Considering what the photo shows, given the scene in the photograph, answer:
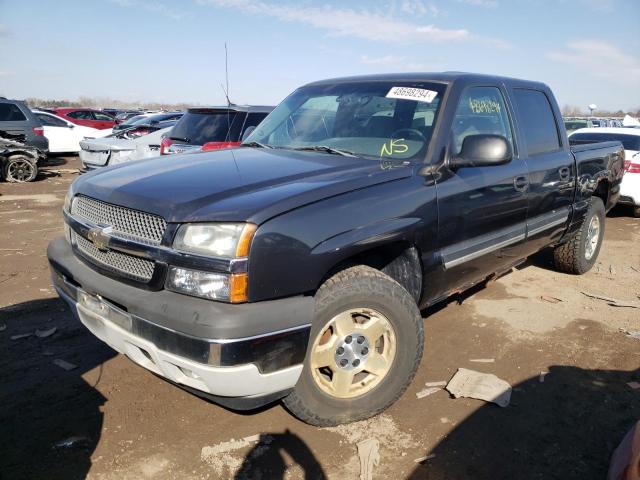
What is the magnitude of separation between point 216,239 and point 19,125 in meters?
12.9

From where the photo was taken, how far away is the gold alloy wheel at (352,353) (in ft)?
8.48

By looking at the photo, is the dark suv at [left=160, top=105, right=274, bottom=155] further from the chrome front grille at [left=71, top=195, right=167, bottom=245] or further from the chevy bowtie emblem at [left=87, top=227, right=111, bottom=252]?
the chevy bowtie emblem at [left=87, top=227, right=111, bottom=252]

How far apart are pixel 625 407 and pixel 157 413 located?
276cm

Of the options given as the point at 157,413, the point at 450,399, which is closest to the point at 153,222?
the point at 157,413

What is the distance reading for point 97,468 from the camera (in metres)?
2.43

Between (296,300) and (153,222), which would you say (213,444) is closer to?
(296,300)

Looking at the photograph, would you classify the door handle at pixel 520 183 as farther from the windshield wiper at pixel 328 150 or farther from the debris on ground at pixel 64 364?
the debris on ground at pixel 64 364

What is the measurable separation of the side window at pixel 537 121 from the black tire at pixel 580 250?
1.13 meters

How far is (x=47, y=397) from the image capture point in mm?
3008

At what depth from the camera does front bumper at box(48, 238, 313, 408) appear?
7.01 ft

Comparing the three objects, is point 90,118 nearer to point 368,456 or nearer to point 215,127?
point 215,127

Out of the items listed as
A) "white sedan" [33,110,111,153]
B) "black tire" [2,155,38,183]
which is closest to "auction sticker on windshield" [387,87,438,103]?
"black tire" [2,155,38,183]

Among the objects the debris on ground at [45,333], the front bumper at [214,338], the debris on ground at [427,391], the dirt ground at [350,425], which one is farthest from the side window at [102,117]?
the debris on ground at [427,391]

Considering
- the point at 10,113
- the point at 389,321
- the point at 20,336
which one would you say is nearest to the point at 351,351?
the point at 389,321
